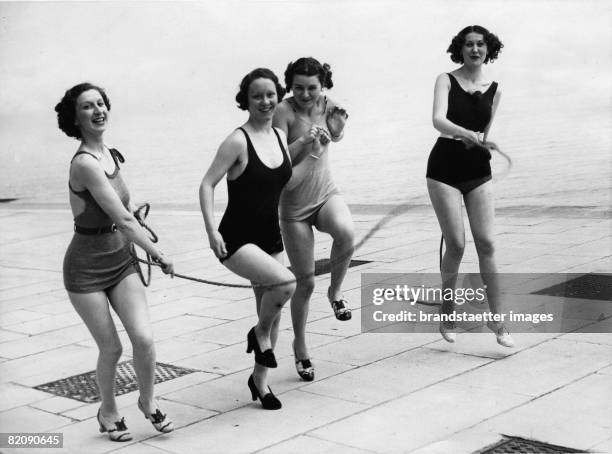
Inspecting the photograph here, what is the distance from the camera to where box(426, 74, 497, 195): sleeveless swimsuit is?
531 centimetres

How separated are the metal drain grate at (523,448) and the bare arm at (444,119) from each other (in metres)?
1.79

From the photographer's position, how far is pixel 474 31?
17.4ft

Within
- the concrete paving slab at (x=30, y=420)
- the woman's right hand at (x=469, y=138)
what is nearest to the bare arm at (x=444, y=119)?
the woman's right hand at (x=469, y=138)

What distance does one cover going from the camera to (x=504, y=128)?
19.2 metres

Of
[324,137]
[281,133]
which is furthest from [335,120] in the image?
[281,133]

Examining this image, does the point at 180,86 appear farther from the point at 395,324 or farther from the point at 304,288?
the point at 304,288

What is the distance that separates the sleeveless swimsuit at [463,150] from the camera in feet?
17.4

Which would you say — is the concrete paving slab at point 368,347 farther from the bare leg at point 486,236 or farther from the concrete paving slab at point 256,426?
the concrete paving slab at point 256,426

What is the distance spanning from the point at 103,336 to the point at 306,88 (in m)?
1.68

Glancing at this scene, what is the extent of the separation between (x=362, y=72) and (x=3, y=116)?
17.5ft

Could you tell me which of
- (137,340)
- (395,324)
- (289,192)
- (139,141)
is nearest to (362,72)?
(139,141)

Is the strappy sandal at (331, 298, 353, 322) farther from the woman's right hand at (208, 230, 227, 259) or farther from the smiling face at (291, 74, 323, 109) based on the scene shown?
the smiling face at (291, 74, 323, 109)

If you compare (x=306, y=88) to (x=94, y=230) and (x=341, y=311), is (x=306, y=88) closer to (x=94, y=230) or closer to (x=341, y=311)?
(x=341, y=311)

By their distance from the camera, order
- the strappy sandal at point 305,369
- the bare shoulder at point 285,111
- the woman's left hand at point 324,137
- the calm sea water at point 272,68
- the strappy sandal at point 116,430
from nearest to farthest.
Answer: the strappy sandal at point 116,430
the woman's left hand at point 324,137
the bare shoulder at point 285,111
the strappy sandal at point 305,369
the calm sea water at point 272,68
